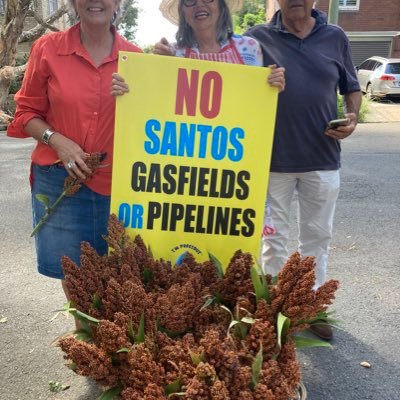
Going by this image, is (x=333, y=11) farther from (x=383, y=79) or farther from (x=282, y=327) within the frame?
(x=282, y=327)

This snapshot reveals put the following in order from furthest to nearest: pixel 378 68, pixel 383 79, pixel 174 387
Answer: pixel 378 68 < pixel 383 79 < pixel 174 387

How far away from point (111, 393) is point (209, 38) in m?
1.69

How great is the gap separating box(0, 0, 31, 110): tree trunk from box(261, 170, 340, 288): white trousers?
10.5 m

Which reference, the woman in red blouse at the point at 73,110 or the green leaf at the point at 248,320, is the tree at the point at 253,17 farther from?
the green leaf at the point at 248,320

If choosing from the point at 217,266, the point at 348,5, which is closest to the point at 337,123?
the point at 217,266

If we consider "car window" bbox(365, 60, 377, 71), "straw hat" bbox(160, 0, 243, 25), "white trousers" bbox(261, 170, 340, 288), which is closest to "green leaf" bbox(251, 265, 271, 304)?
"white trousers" bbox(261, 170, 340, 288)

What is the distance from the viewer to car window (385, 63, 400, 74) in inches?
654

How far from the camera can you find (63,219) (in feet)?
7.77

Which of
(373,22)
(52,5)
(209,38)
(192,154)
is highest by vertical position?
(52,5)

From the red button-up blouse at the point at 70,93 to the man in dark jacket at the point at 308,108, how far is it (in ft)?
2.91

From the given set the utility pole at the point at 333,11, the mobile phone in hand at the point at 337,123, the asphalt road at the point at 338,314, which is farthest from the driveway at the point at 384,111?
the mobile phone in hand at the point at 337,123

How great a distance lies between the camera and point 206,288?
189cm

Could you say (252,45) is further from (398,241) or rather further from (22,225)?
(22,225)

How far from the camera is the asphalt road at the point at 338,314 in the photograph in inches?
102
